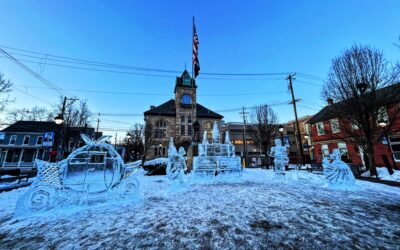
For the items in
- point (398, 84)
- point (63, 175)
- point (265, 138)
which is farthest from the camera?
point (265, 138)

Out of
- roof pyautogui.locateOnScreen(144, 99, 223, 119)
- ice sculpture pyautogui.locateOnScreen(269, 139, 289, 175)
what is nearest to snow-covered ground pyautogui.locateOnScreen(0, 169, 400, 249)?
ice sculpture pyautogui.locateOnScreen(269, 139, 289, 175)

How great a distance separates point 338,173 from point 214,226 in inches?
287

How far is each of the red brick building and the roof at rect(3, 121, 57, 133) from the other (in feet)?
144

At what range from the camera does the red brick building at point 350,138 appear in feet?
36.8

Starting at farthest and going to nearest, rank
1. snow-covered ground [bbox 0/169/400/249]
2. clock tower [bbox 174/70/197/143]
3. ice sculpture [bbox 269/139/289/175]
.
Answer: clock tower [bbox 174/70/197/143] → ice sculpture [bbox 269/139/289/175] → snow-covered ground [bbox 0/169/400/249]

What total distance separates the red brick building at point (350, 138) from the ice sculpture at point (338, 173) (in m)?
7.11

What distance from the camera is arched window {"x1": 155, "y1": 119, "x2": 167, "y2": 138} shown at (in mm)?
36666

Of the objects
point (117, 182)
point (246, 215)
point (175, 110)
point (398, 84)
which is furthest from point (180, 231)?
point (175, 110)

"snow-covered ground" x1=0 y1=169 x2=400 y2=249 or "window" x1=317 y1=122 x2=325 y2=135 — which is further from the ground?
"window" x1=317 y1=122 x2=325 y2=135

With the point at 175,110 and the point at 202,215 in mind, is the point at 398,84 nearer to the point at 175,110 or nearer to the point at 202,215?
the point at 202,215

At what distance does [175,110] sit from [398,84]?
115ft

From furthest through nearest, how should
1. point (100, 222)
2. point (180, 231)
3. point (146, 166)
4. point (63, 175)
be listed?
point (146, 166) < point (63, 175) < point (100, 222) < point (180, 231)

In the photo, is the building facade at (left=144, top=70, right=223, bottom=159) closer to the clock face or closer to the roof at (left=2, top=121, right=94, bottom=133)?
the clock face

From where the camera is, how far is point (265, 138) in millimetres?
22328
